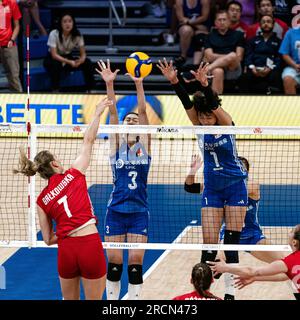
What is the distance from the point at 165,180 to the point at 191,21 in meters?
5.74

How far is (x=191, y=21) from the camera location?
75.1ft

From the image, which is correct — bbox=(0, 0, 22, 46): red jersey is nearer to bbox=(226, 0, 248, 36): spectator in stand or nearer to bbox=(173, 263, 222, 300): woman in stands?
bbox=(226, 0, 248, 36): spectator in stand

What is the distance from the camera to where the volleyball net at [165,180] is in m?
11.9

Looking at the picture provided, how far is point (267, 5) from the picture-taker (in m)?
21.7

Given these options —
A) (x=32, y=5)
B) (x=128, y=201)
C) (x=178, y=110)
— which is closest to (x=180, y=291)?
(x=128, y=201)

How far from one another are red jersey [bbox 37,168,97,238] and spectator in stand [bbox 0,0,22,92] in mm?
11571

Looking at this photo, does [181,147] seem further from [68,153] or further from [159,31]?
[159,31]

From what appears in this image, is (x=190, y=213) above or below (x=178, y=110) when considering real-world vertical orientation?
below

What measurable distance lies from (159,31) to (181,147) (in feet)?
18.9

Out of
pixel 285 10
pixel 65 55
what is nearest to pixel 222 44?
pixel 285 10

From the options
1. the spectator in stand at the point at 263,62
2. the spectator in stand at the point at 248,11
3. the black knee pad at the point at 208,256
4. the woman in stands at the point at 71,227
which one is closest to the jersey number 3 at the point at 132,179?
the black knee pad at the point at 208,256

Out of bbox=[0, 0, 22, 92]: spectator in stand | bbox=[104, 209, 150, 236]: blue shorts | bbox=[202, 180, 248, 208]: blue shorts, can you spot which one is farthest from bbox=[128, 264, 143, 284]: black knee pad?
bbox=[0, 0, 22, 92]: spectator in stand

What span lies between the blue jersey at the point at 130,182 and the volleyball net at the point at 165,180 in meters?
0.02

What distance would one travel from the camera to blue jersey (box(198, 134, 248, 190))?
39.2 feet
